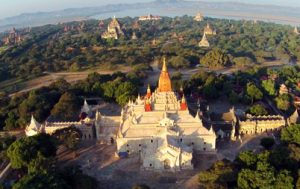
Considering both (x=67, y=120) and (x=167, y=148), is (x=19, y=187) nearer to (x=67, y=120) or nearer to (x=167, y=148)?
A: (x=167, y=148)

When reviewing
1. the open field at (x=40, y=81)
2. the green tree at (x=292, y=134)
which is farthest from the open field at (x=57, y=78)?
the green tree at (x=292, y=134)

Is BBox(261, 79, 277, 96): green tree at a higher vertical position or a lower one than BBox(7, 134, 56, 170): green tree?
higher

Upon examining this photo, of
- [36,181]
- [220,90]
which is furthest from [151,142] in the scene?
[220,90]

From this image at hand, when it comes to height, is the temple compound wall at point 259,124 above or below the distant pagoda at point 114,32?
below

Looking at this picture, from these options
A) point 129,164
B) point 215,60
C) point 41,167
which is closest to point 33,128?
point 41,167

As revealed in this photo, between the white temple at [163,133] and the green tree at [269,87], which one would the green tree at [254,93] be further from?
the white temple at [163,133]

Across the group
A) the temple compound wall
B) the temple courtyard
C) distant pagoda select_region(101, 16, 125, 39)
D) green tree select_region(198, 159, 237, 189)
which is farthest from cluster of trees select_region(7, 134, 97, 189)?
distant pagoda select_region(101, 16, 125, 39)

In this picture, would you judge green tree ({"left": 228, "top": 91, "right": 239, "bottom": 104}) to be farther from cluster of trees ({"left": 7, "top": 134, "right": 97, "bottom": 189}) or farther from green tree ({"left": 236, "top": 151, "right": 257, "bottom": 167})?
cluster of trees ({"left": 7, "top": 134, "right": 97, "bottom": 189})
